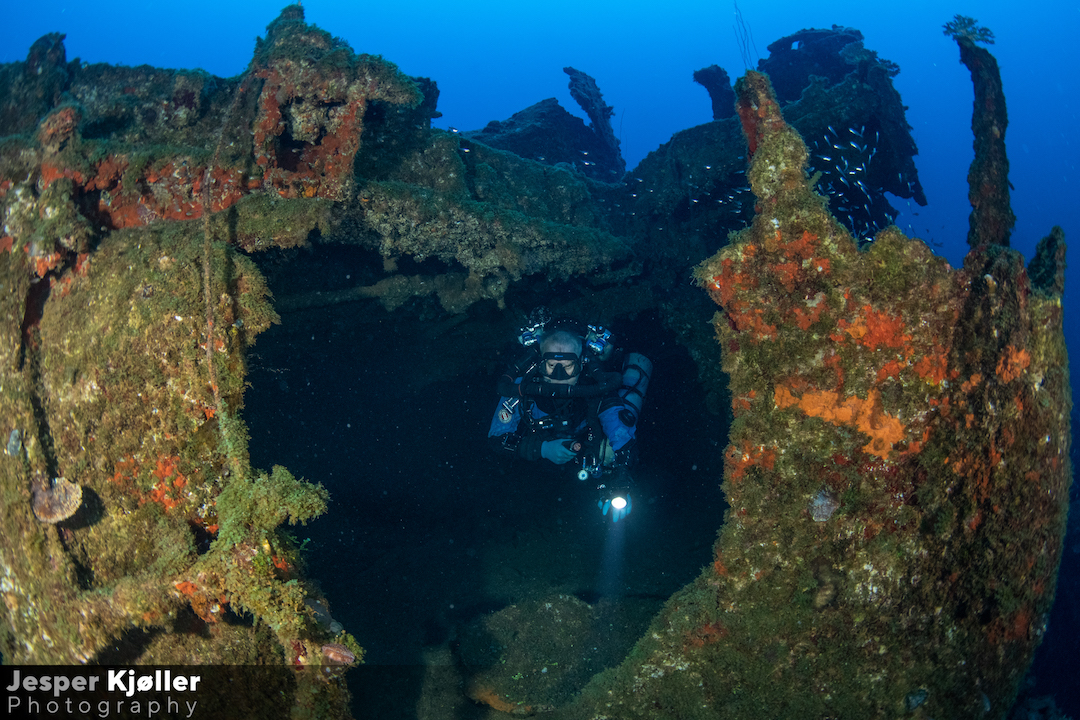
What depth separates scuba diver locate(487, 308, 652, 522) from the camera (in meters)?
6.24

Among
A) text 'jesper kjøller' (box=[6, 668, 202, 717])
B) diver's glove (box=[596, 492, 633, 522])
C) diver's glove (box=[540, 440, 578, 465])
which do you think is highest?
diver's glove (box=[540, 440, 578, 465])

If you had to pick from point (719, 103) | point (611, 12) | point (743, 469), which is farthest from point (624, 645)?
point (611, 12)

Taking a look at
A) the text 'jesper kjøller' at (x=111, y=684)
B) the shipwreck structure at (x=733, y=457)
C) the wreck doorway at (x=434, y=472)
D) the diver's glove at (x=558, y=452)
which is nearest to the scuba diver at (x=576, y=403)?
the diver's glove at (x=558, y=452)

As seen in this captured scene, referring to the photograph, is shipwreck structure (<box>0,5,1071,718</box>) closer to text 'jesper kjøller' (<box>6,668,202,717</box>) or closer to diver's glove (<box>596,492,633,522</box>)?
text 'jesper kjøller' (<box>6,668,202,717</box>)

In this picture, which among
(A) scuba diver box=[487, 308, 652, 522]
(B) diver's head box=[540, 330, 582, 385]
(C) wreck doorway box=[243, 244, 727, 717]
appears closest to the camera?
(C) wreck doorway box=[243, 244, 727, 717]

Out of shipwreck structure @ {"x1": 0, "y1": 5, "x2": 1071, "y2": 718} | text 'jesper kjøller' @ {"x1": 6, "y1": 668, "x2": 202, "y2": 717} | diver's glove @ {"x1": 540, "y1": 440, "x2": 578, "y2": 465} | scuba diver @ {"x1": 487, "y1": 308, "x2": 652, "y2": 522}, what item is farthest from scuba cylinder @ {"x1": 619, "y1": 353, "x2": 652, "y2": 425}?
text 'jesper kjøller' @ {"x1": 6, "y1": 668, "x2": 202, "y2": 717}

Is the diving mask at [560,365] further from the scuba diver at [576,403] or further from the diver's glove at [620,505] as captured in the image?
the diver's glove at [620,505]

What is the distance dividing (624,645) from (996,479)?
139 inches

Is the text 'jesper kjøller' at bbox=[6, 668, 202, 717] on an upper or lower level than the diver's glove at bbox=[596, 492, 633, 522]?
lower

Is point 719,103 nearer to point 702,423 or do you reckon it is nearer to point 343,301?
point 702,423

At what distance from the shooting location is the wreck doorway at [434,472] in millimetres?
5902

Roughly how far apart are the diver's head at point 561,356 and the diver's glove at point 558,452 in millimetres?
795

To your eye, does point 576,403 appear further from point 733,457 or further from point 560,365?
point 733,457

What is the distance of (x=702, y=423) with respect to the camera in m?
7.38
